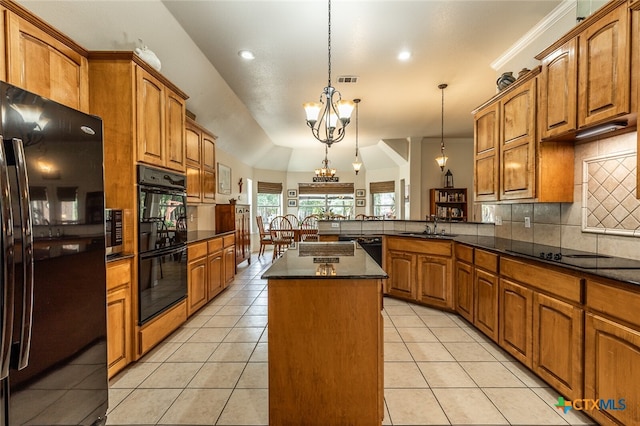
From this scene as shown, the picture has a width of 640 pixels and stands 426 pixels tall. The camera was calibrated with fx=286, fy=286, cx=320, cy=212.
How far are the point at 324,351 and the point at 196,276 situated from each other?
227 centimetres

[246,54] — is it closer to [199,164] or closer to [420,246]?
[199,164]

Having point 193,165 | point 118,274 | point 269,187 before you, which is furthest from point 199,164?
point 269,187

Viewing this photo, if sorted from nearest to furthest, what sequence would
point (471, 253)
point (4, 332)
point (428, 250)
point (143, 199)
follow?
1. point (4, 332)
2. point (143, 199)
3. point (471, 253)
4. point (428, 250)

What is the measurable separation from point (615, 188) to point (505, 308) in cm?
116

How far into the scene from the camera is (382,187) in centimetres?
856

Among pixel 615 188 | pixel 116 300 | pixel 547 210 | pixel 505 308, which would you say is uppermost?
pixel 615 188

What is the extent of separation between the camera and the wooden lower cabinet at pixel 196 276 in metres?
3.08

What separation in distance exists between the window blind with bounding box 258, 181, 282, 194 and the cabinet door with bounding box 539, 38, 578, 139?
7021 millimetres

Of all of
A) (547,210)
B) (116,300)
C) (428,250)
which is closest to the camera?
(116,300)

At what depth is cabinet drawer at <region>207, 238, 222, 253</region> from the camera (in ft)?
11.9

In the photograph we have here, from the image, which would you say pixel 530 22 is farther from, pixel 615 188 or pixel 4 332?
pixel 4 332

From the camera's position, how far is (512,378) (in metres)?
2.04

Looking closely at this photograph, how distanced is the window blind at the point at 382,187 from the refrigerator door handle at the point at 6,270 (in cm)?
801

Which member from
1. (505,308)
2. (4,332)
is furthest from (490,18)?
(4,332)
